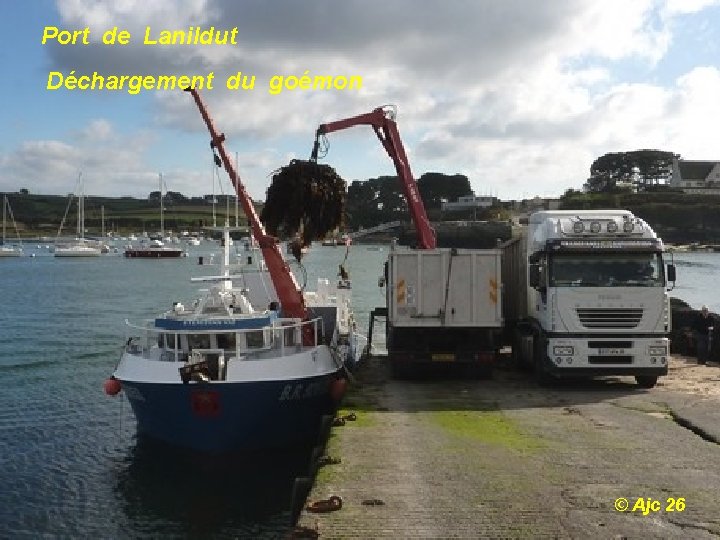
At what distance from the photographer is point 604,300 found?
59.4 feet

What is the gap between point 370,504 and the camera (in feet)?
33.1

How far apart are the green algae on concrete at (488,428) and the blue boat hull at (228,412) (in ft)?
13.4

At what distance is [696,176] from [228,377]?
17144 centimetres

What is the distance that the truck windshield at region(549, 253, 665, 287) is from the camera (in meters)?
18.2

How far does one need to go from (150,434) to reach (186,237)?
181394mm

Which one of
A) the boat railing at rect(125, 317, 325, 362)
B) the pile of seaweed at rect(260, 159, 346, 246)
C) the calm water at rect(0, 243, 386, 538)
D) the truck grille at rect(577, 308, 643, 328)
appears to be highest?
the pile of seaweed at rect(260, 159, 346, 246)

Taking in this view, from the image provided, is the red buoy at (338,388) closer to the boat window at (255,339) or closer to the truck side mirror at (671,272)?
the boat window at (255,339)

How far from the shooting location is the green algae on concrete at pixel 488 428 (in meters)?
13.2

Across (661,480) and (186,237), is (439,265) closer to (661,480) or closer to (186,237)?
(661,480)

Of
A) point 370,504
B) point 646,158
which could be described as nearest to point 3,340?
point 370,504

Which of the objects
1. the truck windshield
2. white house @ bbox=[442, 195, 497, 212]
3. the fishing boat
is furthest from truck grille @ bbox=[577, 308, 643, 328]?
white house @ bbox=[442, 195, 497, 212]

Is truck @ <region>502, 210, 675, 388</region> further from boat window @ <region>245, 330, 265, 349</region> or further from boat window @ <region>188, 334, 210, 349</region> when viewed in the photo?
boat window @ <region>188, 334, 210, 349</region>

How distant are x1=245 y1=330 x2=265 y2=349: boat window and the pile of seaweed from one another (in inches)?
144

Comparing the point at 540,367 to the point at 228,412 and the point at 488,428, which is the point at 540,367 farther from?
the point at 228,412
